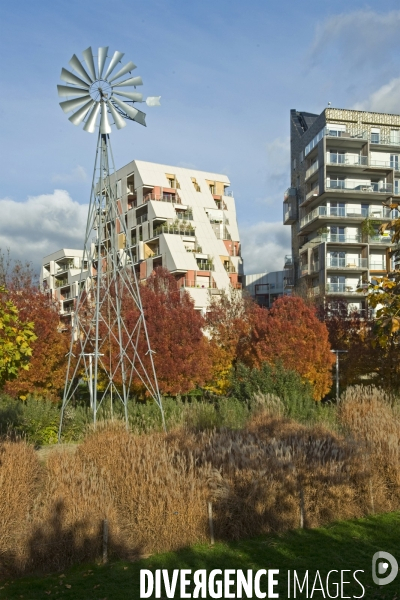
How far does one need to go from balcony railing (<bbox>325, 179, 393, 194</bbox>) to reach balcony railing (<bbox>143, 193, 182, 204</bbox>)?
37.9 feet

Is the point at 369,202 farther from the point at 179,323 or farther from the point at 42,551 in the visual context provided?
the point at 42,551

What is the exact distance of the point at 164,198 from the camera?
51.8 metres

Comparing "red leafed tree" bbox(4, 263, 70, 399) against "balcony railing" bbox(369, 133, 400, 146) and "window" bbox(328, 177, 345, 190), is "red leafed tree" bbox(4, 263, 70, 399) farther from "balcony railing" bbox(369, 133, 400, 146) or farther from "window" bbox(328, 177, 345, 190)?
"balcony railing" bbox(369, 133, 400, 146)

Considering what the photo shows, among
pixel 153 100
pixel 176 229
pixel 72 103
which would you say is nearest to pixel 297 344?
pixel 153 100

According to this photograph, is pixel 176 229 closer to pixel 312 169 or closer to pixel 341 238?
pixel 312 169

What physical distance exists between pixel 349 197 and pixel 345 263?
5.38 m

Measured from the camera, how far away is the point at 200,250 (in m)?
51.6

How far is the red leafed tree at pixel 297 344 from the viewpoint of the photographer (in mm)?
25219

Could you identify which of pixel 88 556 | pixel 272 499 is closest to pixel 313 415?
pixel 272 499

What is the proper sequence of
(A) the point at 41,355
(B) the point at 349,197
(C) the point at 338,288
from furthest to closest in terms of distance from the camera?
(B) the point at 349,197
(C) the point at 338,288
(A) the point at 41,355

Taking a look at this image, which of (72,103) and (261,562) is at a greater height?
(72,103)

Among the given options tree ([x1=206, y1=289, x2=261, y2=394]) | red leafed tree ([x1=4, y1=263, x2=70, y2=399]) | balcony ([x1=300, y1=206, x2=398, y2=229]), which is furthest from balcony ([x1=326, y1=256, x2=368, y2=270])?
red leafed tree ([x1=4, y1=263, x2=70, y2=399])

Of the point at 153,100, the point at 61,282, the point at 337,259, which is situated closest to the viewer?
the point at 153,100

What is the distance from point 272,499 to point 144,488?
214 cm
